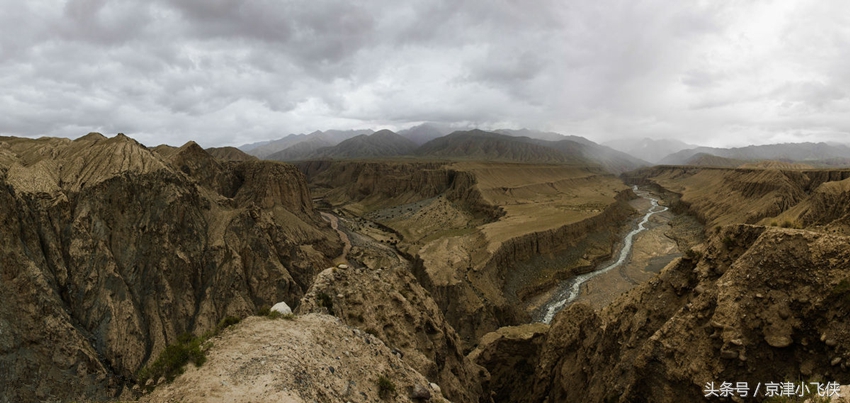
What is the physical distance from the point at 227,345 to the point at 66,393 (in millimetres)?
16289

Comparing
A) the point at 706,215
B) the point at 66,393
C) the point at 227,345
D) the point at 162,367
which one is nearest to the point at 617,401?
the point at 227,345

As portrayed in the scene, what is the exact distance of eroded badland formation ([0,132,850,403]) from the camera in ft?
32.0

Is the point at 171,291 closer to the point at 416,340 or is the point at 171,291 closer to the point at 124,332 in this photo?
the point at 124,332

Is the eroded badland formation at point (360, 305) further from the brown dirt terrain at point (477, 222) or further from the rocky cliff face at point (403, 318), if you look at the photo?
the brown dirt terrain at point (477, 222)

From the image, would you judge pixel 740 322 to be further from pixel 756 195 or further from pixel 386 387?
pixel 756 195

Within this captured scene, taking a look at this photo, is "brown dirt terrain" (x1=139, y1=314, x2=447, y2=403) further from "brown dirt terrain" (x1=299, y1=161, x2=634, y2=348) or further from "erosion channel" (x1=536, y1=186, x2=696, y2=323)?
"erosion channel" (x1=536, y1=186, x2=696, y2=323)

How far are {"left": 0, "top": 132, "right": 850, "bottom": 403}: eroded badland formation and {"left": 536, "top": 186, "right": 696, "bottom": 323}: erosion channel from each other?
0.55 meters

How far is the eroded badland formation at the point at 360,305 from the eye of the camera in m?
9.77

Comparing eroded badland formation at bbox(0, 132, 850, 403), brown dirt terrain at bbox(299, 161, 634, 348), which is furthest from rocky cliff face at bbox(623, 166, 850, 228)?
eroded badland formation at bbox(0, 132, 850, 403)

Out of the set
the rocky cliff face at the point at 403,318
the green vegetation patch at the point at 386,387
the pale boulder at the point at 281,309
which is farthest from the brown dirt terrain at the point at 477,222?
the green vegetation patch at the point at 386,387

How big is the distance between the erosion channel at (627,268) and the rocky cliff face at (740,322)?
72.7ft

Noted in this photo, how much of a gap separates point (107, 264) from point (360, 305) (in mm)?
19305

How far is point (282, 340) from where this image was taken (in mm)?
10492

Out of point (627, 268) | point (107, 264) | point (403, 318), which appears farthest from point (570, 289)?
point (107, 264)
